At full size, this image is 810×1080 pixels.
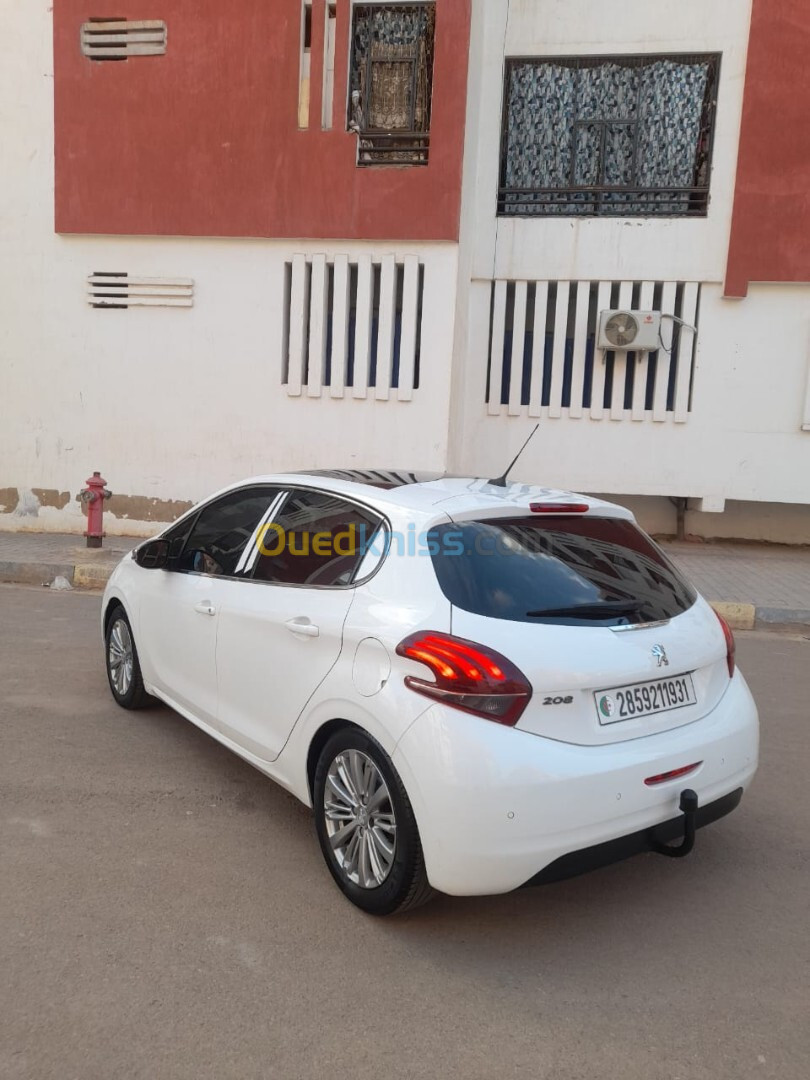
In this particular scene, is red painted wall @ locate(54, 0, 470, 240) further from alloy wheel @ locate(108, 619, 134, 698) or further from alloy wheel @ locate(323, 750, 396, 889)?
alloy wheel @ locate(323, 750, 396, 889)

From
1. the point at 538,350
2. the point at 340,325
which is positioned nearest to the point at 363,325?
the point at 340,325

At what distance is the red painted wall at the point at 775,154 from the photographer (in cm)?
1014

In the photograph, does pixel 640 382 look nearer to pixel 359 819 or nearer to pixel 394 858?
pixel 359 819

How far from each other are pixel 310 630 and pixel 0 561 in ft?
23.9

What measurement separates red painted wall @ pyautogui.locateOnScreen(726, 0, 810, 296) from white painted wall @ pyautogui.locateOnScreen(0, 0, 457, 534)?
3895 millimetres

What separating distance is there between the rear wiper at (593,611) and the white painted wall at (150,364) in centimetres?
740

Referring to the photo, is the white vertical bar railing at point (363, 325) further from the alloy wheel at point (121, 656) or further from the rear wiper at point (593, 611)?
the rear wiper at point (593, 611)

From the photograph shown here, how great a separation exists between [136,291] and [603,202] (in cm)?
636

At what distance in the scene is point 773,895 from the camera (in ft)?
10.4

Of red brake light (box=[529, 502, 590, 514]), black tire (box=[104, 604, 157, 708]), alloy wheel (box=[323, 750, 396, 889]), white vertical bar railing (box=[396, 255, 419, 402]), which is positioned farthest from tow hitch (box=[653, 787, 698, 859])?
white vertical bar railing (box=[396, 255, 419, 402])

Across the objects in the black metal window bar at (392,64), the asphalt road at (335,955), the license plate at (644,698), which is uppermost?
the black metal window bar at (392,64)

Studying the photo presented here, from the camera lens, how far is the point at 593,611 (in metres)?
2.94

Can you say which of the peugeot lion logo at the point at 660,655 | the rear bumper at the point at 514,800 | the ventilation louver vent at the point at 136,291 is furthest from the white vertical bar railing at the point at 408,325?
the rear bumper at the point at 514,800

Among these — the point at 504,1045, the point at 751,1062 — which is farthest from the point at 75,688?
the point at 751,1062
